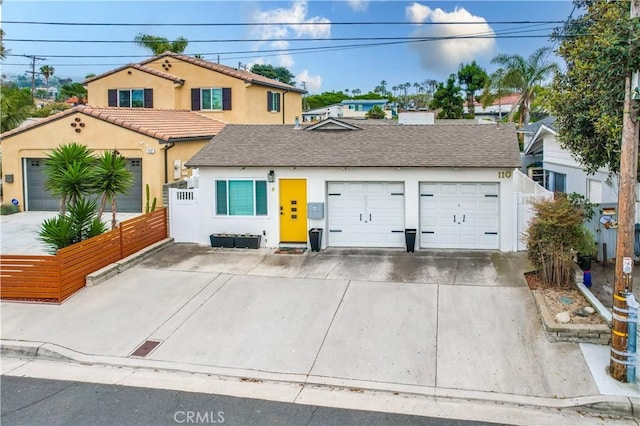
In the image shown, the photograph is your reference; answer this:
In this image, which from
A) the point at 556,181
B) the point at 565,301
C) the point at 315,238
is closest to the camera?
the point at 565,301

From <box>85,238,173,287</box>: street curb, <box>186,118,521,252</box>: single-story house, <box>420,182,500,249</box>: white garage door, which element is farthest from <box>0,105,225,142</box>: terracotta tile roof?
<box>420,182,500,249</box>: white garage door

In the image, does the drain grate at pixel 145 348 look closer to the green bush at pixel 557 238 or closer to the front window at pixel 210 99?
the green bush at pixel 557 238

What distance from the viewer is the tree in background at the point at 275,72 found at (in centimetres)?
8469

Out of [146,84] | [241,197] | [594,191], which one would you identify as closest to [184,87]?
[146,84]

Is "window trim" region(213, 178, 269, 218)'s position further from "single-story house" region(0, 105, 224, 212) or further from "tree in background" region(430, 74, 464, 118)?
"tree in background" region(430, 74, 464, 118)

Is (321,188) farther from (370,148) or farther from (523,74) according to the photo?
(523,74)

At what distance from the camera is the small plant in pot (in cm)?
1192

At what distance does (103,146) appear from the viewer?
2072cm

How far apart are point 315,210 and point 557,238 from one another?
7.06 meters

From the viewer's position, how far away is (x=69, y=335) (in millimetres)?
10570

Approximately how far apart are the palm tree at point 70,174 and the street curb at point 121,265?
211 centimetres

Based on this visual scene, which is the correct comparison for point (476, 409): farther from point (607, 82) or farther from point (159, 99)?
point (159, 99)

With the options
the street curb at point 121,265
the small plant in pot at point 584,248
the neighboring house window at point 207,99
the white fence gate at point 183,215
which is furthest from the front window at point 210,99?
the small plant in pot at point 584,248

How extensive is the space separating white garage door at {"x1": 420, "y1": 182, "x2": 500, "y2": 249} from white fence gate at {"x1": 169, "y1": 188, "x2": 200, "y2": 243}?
729cm
